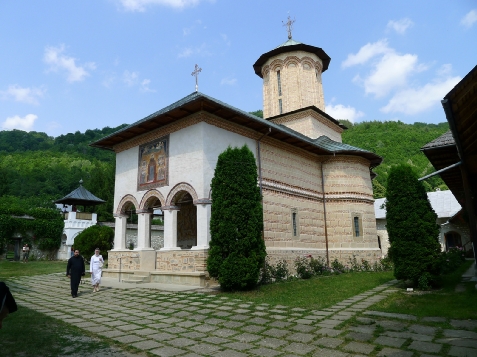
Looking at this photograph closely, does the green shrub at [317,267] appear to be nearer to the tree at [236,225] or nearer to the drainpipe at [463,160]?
the tree at [236,225]

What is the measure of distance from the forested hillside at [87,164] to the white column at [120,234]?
19679mm

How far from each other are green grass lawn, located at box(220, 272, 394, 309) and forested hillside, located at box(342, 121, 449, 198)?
27.1 metres

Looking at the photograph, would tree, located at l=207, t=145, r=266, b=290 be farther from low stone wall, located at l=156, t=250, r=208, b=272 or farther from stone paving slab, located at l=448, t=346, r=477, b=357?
stone paving slab, located at l=448, t=346, r=477, b=357

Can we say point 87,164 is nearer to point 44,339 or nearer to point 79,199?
point 79,199

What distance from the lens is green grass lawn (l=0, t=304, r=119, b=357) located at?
3912 millimetres

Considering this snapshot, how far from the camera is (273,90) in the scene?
16.9 metres

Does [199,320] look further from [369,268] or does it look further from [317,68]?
[317,68]

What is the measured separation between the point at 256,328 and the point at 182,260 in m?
5.46

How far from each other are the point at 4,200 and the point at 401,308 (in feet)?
124

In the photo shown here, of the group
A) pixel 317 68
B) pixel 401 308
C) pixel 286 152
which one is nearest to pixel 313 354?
pixel 401 308

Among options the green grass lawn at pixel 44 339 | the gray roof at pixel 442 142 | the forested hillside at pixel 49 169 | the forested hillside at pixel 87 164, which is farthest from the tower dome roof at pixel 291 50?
the forested hillside at pixel 87 164

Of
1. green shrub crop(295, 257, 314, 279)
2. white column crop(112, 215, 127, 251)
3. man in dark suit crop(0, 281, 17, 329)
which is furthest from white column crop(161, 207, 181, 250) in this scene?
man in dark suit crop(0, 281, 17, 329)

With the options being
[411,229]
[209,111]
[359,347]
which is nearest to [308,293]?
[411,229]

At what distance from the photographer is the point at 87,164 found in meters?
46.3
